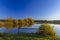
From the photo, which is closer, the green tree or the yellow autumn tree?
the green tree

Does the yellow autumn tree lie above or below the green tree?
above

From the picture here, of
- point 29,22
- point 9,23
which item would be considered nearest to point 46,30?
point 29,22

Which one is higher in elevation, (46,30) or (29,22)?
(29,22)

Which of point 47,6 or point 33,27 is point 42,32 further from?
point 47,6

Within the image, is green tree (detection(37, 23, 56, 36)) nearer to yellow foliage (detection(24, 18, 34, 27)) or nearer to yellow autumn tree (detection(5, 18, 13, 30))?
yellow foliage (detection(24, 18, 34, 27))

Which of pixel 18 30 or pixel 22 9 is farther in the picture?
pixel 22 9

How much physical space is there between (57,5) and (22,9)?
1.11 m

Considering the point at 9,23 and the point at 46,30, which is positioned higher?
the point at 9,23

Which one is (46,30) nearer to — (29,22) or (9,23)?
(29,22)

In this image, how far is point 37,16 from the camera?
16.8 feet

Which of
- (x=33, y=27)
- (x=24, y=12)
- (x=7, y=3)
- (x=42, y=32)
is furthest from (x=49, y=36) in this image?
(x=7, y=3)

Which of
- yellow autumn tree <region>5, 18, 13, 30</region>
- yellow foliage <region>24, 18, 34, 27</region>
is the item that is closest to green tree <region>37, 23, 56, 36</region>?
yellow foliage <region>24, 18, 34, 27</region>

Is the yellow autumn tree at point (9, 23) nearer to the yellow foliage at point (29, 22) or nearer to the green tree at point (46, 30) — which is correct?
the yellow foliage at point (29, 22)

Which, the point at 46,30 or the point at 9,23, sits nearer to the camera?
the point at 46,30
